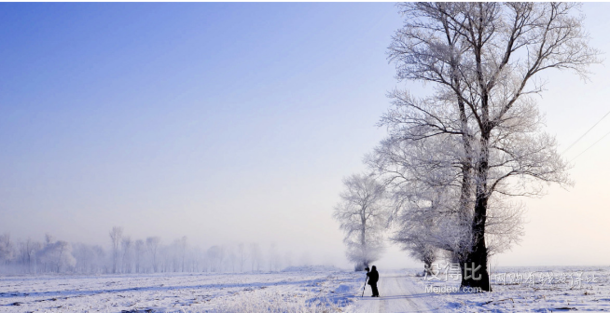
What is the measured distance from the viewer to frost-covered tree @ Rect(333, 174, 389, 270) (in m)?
45.8

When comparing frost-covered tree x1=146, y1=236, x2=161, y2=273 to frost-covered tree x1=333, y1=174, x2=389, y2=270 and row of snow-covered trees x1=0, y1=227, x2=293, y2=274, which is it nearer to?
row of snow-covered trees x1=0, y1=227, x2=293, y2=274

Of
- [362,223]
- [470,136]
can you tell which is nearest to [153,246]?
[362,223]

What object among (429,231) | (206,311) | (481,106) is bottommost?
(206,311)

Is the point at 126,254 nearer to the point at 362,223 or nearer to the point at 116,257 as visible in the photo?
the point at 116,257

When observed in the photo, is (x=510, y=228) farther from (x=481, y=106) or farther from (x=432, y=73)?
(x=432, y=73)

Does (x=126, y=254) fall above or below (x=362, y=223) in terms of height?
below

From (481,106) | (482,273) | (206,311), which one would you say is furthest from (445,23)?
(206,311)

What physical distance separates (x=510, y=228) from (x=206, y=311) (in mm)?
12896

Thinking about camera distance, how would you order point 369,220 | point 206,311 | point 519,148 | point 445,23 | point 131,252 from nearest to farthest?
point 206,311, point 519,148, point 445,23, point 369,220, point 131,252

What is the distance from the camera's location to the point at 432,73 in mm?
17844

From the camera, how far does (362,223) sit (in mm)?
46500

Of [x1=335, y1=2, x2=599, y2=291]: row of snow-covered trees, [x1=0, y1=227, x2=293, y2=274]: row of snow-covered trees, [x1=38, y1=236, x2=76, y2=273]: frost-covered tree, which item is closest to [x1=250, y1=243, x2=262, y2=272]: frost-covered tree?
[x1=0, y1=227, x2=293, y2=274]: row of snow-covered trees

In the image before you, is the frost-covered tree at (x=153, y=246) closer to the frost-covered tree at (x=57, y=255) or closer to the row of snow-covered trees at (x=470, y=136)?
the frost-covered tree at (x=57, y=255)

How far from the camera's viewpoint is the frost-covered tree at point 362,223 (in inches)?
1805
